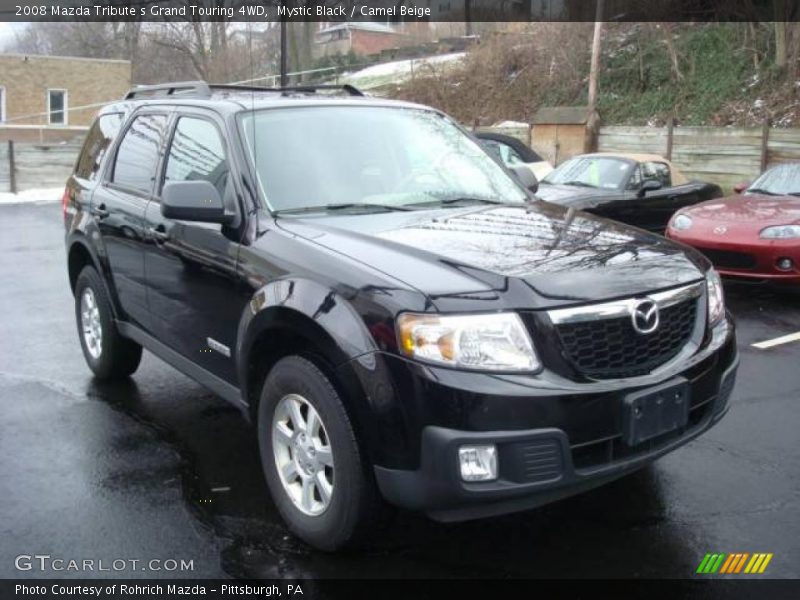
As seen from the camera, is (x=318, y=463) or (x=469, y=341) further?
(x=318, y=463)

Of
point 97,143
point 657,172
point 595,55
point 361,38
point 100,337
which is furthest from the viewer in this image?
point 361,38

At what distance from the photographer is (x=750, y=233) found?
7965mm

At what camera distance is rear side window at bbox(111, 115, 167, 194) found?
479 centimetres

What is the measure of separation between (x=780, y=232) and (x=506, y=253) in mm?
5551

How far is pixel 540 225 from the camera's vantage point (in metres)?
3.86

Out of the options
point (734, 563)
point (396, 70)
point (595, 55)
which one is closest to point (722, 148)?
point (595, 55)

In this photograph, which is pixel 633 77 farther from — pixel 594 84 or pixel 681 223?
pixel 681 223

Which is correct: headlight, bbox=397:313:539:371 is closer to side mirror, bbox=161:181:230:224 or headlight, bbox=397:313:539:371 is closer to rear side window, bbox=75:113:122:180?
side mirror, bbox=161:181:230:224

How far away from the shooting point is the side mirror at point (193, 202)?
3.70 metres

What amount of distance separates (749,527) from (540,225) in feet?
5.28

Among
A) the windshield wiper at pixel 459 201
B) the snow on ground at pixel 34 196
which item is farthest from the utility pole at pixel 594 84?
the windshield wiper at pixel 459 201

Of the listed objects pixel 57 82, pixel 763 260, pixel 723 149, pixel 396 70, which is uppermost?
pixel 396 70

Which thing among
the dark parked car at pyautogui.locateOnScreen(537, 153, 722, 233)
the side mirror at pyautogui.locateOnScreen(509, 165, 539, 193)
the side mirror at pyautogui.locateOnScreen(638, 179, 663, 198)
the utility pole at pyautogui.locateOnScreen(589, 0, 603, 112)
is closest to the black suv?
the side mirror at pyautogui.locateOnScreen(509, 165, 539, 193)

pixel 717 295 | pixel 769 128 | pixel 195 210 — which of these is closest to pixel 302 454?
pixel 195 210
